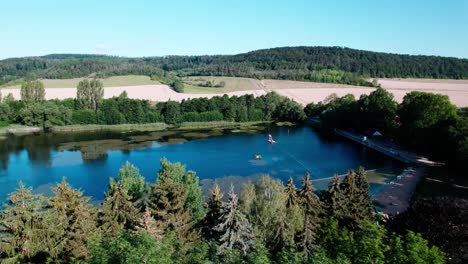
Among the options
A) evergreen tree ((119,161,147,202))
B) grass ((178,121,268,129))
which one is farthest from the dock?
evergreen tree ((119,161,147,202))

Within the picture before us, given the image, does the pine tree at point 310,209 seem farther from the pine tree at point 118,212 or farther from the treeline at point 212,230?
the pine tree at point 118,212

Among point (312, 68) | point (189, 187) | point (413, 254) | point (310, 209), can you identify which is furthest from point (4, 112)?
point (312, 68)

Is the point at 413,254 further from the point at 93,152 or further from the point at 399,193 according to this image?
the point at 93,152

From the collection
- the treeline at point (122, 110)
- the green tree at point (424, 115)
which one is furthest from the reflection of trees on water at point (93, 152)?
the green tree at point (424, 115)

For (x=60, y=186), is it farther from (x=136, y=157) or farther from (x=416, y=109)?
(x=416, y=109)

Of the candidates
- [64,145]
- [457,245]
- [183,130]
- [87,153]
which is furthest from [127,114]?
[457,245]

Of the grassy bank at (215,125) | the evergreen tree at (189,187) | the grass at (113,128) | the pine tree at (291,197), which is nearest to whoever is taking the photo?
the pine tree at (291,197)
